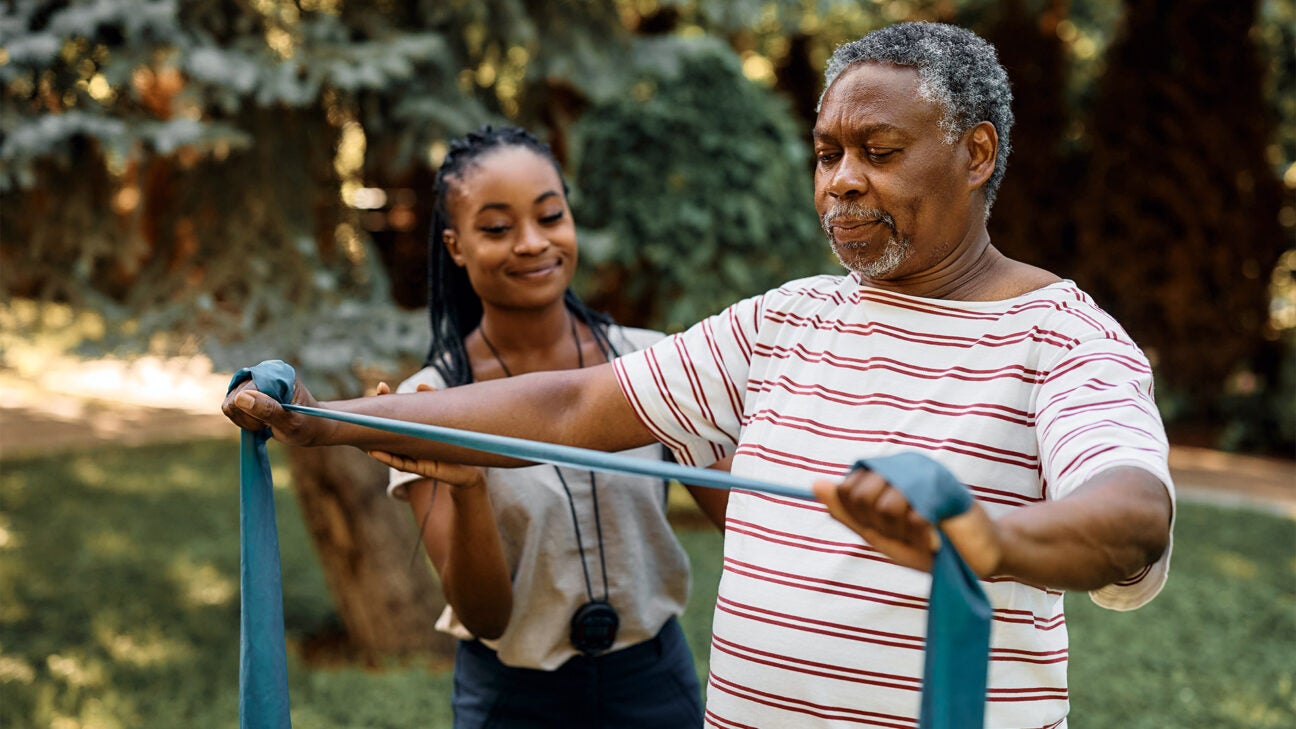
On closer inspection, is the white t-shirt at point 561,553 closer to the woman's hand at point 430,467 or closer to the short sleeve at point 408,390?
the short sleeve at point 408,390

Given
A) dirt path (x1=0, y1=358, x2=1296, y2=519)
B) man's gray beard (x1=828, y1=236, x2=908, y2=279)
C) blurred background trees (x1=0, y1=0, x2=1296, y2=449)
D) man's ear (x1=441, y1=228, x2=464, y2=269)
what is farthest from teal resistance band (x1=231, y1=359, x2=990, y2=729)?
dirt path (x1=0, y1=358, x2=1296, y2=519)

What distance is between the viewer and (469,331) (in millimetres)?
2822

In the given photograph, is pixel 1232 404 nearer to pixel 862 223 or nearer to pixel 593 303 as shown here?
pixel 593 303

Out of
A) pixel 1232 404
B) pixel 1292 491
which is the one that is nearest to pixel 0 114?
pixel 1292 491

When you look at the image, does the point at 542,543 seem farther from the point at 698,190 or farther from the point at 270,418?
the point at 698,190

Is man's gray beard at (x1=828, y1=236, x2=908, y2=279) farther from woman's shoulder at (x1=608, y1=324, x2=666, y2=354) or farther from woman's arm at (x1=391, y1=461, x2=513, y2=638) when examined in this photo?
woman's shoulder at (x1=608, y1=324, x2=666, y2=354)

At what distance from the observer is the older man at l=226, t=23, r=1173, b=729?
1588mm

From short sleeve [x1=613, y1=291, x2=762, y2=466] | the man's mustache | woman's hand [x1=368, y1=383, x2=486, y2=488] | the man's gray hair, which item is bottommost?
woman's hand [x1=368, y1=383, x2=486, y2=488]

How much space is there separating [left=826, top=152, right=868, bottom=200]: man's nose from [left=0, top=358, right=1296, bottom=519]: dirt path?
6.93m

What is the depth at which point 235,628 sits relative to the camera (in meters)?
6.28

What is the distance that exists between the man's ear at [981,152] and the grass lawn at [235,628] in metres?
3.93

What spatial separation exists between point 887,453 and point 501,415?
67 cm

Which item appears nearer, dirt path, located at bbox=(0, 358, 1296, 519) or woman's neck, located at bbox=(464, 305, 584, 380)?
woman's neck, located at bbox=(464, 305, 584, 380)

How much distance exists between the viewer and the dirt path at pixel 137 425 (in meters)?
9.86
